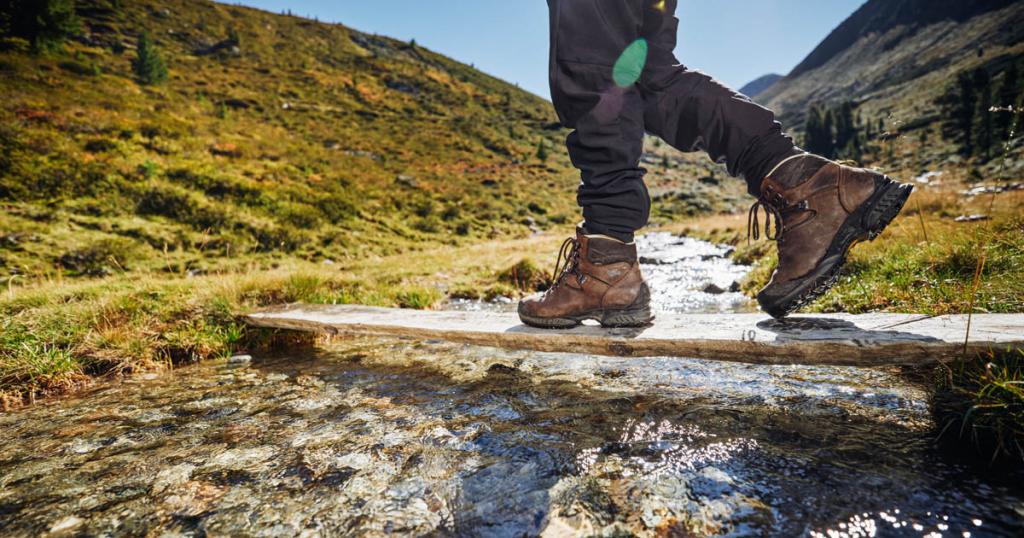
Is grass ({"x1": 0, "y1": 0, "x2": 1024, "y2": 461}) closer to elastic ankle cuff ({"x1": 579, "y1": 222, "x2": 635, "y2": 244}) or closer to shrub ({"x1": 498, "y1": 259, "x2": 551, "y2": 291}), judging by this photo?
shrub ({"x1": 498, "y1": 259, "x2": 551, "y2": 291})

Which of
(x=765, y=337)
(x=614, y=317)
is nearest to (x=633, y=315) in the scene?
(x=614, y=317)

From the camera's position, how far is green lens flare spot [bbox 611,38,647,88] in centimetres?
202

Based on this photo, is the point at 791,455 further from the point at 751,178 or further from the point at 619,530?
the point at 751,178

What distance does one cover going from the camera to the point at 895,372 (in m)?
1.60

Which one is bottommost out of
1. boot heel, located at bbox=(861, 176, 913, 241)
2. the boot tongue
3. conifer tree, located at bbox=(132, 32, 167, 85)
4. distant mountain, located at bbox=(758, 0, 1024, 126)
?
boot heel, located at bbox=(861, 176, 913, 241)

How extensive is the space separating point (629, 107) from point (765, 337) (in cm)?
127

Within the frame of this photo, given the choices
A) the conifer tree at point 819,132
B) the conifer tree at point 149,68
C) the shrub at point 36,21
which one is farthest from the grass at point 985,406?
the conifer tree at point 819,132

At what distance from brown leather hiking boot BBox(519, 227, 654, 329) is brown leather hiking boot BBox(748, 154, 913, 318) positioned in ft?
1.86

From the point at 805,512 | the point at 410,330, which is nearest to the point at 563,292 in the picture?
the point at 410,330

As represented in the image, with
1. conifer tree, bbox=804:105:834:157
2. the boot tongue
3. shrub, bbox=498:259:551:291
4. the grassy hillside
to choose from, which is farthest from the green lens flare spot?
conifer tree, bbox=804:105:834:157

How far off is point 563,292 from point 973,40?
173m

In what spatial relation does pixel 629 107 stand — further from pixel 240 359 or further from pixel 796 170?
pixel 240 359

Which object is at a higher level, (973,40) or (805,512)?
(973,40)

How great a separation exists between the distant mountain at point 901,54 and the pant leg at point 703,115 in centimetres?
9056
